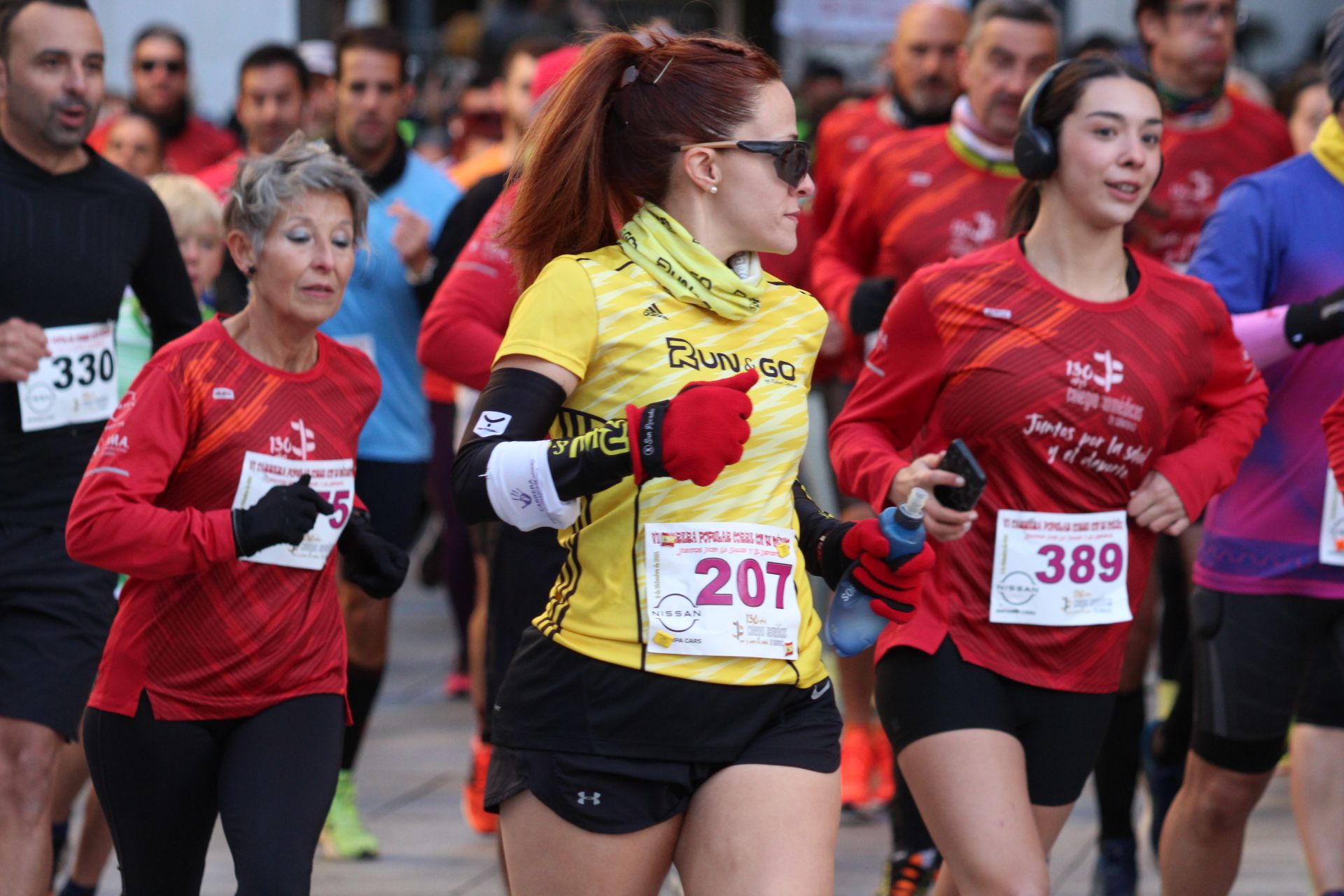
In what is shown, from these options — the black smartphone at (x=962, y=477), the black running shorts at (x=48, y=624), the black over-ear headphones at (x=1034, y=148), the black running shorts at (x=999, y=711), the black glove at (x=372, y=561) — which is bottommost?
the black running shorts at (x=48, y=624)

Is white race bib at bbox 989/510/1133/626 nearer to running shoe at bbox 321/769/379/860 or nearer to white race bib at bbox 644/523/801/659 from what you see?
white race bib at bbox 644/523/801/659

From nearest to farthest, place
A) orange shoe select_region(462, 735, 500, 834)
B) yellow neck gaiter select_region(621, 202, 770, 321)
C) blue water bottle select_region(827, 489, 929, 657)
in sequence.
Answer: yellow neck gaiter select_region(621, 202, 770, 321) → blue water bottle select_region(827, 489, 929, 657) → orange shoe select_region(462, 735, 500, 834)

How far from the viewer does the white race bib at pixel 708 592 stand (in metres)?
3.04

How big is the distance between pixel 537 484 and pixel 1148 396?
156 cm

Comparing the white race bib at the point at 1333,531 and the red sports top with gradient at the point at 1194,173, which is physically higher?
the red sports top with gradient at the point at 1194,173

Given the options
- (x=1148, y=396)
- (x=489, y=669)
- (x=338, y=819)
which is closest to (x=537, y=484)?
(x=1148, y=396)

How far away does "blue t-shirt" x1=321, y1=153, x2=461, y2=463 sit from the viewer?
20.2 feet

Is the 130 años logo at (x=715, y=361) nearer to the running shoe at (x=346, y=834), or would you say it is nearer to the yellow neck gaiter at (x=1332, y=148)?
the yellow neck gaiter at (x=1332, y=148)

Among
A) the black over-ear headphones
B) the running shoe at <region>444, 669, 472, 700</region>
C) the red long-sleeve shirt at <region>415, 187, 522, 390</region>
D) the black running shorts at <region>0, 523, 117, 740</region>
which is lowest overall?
the running shoe at <region>444, 669, 472, 700</region>

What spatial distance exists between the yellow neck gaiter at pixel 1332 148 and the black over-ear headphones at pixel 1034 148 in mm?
784

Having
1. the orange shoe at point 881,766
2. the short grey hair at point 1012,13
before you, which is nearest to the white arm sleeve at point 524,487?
the short grey hair at point 1012,13

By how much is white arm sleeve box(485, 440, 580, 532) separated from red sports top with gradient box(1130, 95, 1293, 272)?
3390 mm

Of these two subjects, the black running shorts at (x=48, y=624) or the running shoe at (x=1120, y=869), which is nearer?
the black running shorts at (x=48, y=624)

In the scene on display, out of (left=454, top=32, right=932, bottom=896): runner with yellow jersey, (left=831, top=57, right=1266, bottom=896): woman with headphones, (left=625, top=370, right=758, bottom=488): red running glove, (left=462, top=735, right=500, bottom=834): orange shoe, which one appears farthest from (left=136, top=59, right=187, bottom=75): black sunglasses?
(left=625, top=370, right=758, bottom=488): red running glove
